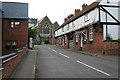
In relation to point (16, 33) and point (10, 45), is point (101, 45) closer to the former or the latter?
point (16, 33)

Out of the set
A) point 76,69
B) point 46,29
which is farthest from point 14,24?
point 46,29

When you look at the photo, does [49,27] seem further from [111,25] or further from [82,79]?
[82,79]

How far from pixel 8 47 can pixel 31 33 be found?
7.84 metres

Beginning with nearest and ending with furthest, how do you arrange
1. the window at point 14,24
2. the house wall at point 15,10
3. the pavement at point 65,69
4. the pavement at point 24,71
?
the pavement at point 24,71, the pavement at point 65,69, the window at point 14,24, the house wall at point 15,10

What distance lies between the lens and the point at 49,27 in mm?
73812

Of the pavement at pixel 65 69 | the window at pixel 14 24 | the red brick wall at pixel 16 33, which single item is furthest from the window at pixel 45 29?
the pavement at pixel 65 69

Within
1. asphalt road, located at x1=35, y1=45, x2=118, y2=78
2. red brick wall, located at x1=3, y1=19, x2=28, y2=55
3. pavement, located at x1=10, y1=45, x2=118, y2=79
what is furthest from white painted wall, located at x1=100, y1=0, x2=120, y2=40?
red brick wall, located at x1=3, y1=19, x2=28, y2=55

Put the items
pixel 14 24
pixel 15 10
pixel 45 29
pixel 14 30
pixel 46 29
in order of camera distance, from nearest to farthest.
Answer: pixel 14 30, pixel 14 24, pixel 15 10, pixel 45 29, pixel 46 29

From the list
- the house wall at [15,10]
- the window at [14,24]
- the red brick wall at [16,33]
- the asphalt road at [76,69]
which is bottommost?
the asphalt road at [76,69]

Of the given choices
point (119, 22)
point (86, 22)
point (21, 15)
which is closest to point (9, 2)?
point (21, 15)

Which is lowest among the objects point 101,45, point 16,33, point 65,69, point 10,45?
point 65,69

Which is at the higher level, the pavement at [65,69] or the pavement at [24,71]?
the pavement at [24,71]

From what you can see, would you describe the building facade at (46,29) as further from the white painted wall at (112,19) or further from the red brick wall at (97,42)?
the white painted wall at (112,19)

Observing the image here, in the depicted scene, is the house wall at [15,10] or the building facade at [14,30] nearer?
the building facade at [14,30]
